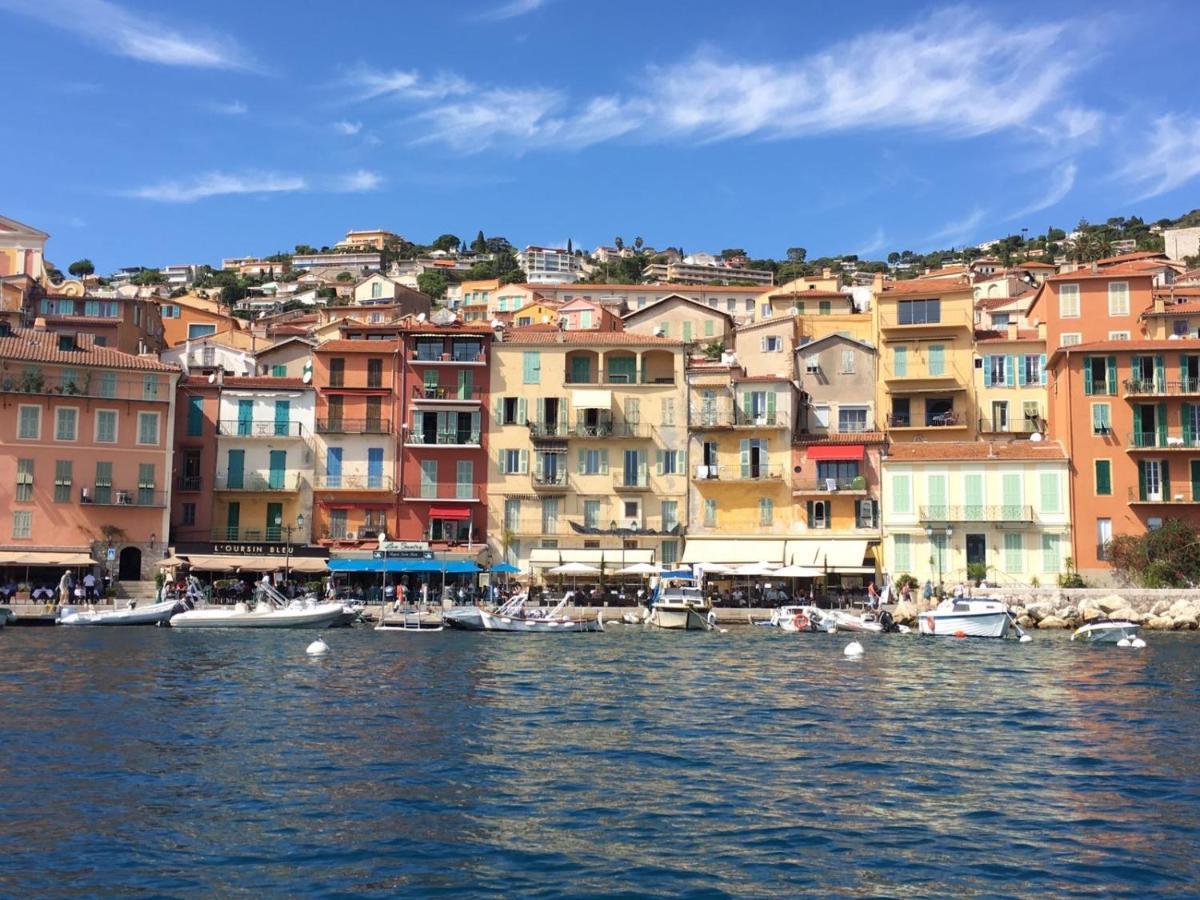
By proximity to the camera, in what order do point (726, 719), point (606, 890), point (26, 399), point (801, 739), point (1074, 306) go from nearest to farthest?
point (606, 890) < point (801, 739) < point (726, 719) < point (26, 399) < point (1074, 306)

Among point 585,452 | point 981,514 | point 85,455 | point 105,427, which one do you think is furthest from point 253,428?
point 981,514

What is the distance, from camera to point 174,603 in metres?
46.7

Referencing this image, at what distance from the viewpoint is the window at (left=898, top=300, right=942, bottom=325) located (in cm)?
5884

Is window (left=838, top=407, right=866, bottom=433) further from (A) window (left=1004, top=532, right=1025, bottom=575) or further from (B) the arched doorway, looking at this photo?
(B) the arched doorway

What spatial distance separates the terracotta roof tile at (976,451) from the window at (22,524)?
122ft

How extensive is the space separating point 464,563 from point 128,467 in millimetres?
15609

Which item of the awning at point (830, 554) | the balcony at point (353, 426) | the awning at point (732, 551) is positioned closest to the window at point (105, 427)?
the balcony at point (353, 426)

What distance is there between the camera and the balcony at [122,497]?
2083 inches

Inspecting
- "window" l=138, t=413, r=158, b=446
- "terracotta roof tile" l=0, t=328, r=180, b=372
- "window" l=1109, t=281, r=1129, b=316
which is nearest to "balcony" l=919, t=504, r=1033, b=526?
"window" l=1109, t=281, r=1129, b=316

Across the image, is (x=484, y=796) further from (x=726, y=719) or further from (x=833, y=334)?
(x=833, y=334)

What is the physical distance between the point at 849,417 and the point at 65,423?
3592cm

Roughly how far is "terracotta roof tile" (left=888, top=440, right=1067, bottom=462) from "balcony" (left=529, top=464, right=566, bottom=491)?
579 inches

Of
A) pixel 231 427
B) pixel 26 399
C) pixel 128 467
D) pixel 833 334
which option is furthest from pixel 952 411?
pixel 26 399

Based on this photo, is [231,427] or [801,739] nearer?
[801,739]
